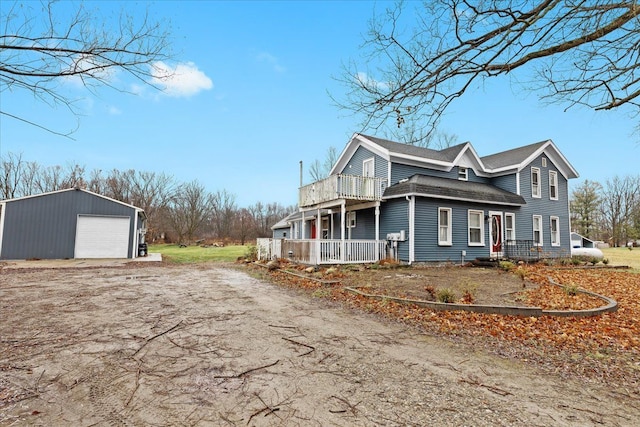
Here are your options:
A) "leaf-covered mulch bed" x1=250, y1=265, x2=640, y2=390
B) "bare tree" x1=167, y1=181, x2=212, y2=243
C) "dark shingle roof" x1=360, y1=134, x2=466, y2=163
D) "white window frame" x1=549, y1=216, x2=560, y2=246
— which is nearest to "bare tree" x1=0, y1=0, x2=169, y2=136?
"leaf-covered mulch bed" x1=250, y1=265, x2=640, y2=390

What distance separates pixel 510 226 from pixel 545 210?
339 cm

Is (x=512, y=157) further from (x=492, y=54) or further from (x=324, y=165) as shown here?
(x=324, y=165)

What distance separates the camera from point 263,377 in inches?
123

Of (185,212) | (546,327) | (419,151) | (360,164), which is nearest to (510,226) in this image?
→ (419,151)

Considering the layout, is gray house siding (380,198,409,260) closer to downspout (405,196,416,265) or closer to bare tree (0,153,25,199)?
downspout (405,196,416,265)

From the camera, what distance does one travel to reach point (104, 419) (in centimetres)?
237

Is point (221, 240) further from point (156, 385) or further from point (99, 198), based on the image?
point (156, 385)

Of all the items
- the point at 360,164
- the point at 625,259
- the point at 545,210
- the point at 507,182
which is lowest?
the point at 625,259

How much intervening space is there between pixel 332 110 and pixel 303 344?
341 centimetres

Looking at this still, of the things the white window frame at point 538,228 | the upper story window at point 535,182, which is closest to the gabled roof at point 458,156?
the upper story window at point 535,182

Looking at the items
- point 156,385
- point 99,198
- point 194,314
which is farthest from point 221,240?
point 156,385

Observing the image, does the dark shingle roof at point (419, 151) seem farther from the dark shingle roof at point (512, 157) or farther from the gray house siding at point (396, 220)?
the dark shingle roof at point (512, 157)

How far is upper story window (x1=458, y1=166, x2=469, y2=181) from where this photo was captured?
17.6m

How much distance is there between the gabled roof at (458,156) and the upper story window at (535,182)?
33.2 inches
